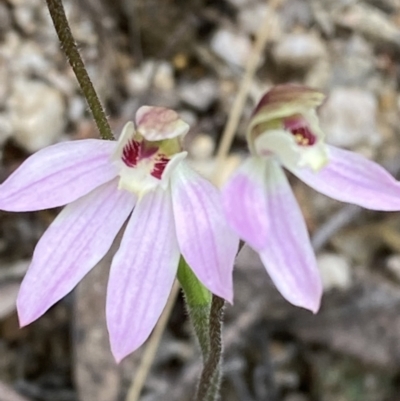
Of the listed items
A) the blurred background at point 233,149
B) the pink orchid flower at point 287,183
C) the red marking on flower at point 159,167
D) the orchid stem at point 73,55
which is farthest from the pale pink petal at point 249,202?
the blurred background at point 233,149

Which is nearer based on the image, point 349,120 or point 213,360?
point 213,360

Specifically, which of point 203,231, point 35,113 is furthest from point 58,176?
point 35,113

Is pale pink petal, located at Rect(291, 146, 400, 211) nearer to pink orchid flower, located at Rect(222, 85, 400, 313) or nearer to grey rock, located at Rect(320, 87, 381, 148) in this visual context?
pink orchid flower, located at Rect(222, 85, 400, 313)

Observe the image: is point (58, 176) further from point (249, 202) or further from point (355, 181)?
point (355, 181)

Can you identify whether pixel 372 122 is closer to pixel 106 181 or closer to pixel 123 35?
pixel 123 35

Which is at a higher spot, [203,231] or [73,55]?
[73,55]

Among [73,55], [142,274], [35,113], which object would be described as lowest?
[35,113]

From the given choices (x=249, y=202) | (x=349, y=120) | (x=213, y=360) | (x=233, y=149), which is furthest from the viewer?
(x=349, y=120)

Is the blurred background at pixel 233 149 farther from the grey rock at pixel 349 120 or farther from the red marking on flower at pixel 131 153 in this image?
the red marking on flower at pixel 131 153

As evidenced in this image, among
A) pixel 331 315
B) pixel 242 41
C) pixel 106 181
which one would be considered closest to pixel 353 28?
pixel 242 41
